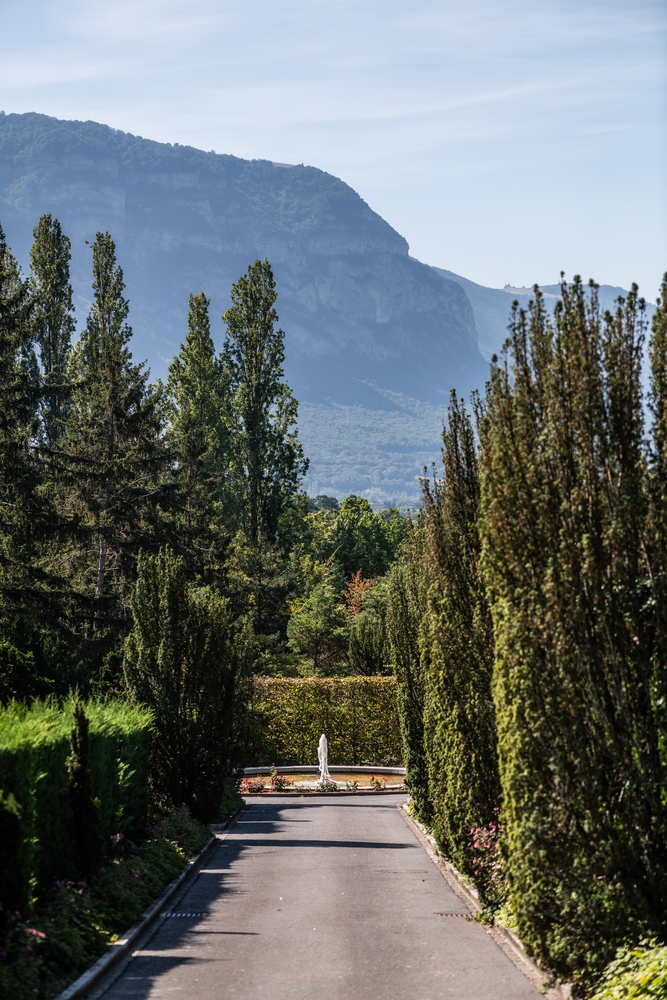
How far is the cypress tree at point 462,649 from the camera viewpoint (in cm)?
1356

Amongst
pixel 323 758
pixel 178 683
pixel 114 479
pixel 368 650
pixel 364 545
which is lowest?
pixel 323 758

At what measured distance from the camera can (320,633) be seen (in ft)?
151

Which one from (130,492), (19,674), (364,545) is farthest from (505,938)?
(364,545)

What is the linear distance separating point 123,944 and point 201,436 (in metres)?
38.3

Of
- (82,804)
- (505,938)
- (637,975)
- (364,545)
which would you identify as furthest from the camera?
(364,545)

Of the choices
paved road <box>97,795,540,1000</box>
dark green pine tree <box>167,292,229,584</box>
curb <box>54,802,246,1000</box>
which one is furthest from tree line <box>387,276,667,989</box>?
dark green pine tree <box>167,292,229,584</box>

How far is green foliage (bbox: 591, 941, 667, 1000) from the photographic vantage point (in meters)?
7.49

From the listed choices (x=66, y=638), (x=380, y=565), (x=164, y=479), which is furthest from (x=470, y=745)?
(x=380, y=565)

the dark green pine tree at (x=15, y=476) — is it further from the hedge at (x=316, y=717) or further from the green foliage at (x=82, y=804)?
the green foliage at (x=82, y=804)

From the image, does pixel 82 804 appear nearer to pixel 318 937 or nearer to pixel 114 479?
pixel 318 937

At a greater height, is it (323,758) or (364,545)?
(364,545)

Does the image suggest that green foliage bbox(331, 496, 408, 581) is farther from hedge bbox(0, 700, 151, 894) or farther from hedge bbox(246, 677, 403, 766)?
hedge bbox(0, 700, 151, 894)

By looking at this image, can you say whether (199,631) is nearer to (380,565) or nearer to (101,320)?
(101,320)

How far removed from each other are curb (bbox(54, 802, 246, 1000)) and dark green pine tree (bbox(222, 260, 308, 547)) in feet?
122
